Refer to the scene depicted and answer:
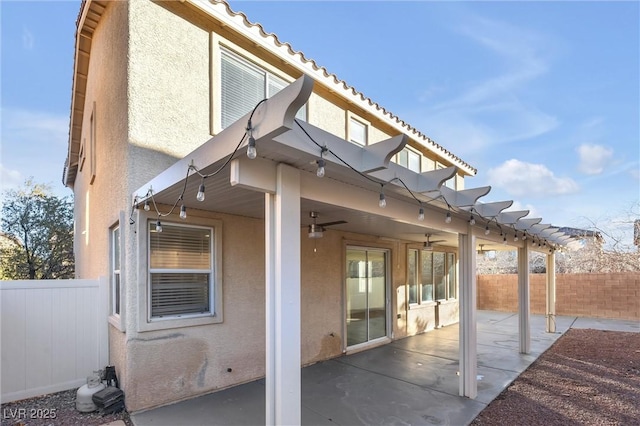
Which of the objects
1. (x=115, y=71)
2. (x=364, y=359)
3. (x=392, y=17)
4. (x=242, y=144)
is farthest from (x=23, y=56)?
(x=364, y=359)

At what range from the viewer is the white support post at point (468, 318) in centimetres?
571

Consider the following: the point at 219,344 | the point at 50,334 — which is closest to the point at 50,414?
the point at 50,334

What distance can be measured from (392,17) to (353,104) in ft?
9.16

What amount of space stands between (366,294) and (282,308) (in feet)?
21.4

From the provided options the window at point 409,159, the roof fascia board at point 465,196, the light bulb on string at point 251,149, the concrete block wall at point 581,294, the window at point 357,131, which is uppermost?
the window at point 357,131

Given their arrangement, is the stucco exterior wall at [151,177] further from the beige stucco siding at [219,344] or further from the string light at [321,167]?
the string light at [321,167]

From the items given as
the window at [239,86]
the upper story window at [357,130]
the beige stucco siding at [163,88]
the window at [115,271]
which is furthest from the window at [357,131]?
the window at [115,271]

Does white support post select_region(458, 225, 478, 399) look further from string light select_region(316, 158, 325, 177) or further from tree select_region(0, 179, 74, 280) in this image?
tree select_region(0, 179, 74, 280)

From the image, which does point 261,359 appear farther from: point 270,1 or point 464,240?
point 270,1

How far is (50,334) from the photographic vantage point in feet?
18.6

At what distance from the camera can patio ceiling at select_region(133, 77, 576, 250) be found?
104 inches

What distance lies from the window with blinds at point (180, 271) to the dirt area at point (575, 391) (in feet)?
14.6

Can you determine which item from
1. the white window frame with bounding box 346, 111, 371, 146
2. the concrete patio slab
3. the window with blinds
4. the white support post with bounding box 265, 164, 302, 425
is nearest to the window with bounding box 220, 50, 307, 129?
the window with blinds

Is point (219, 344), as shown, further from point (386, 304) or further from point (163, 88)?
point (386, 304)
